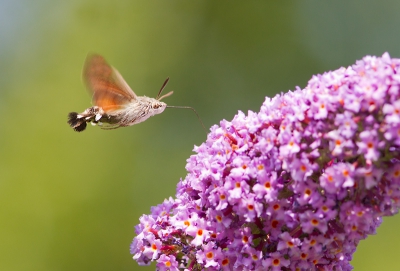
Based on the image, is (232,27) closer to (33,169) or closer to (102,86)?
(33,169)

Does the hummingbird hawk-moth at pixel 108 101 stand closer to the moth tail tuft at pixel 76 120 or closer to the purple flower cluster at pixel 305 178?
the moth tail tuft at pixel 76 120

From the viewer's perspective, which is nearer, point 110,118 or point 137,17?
point 110,118

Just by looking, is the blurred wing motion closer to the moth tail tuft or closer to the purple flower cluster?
the moth tail tuft

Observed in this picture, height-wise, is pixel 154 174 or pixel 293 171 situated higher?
pixel 154 174

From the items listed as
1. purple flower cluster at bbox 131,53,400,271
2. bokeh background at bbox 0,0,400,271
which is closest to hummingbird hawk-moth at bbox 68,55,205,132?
purple flower cluster at bbox 131,53,400,271

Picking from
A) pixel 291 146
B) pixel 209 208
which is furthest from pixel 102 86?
pixel 291 146
